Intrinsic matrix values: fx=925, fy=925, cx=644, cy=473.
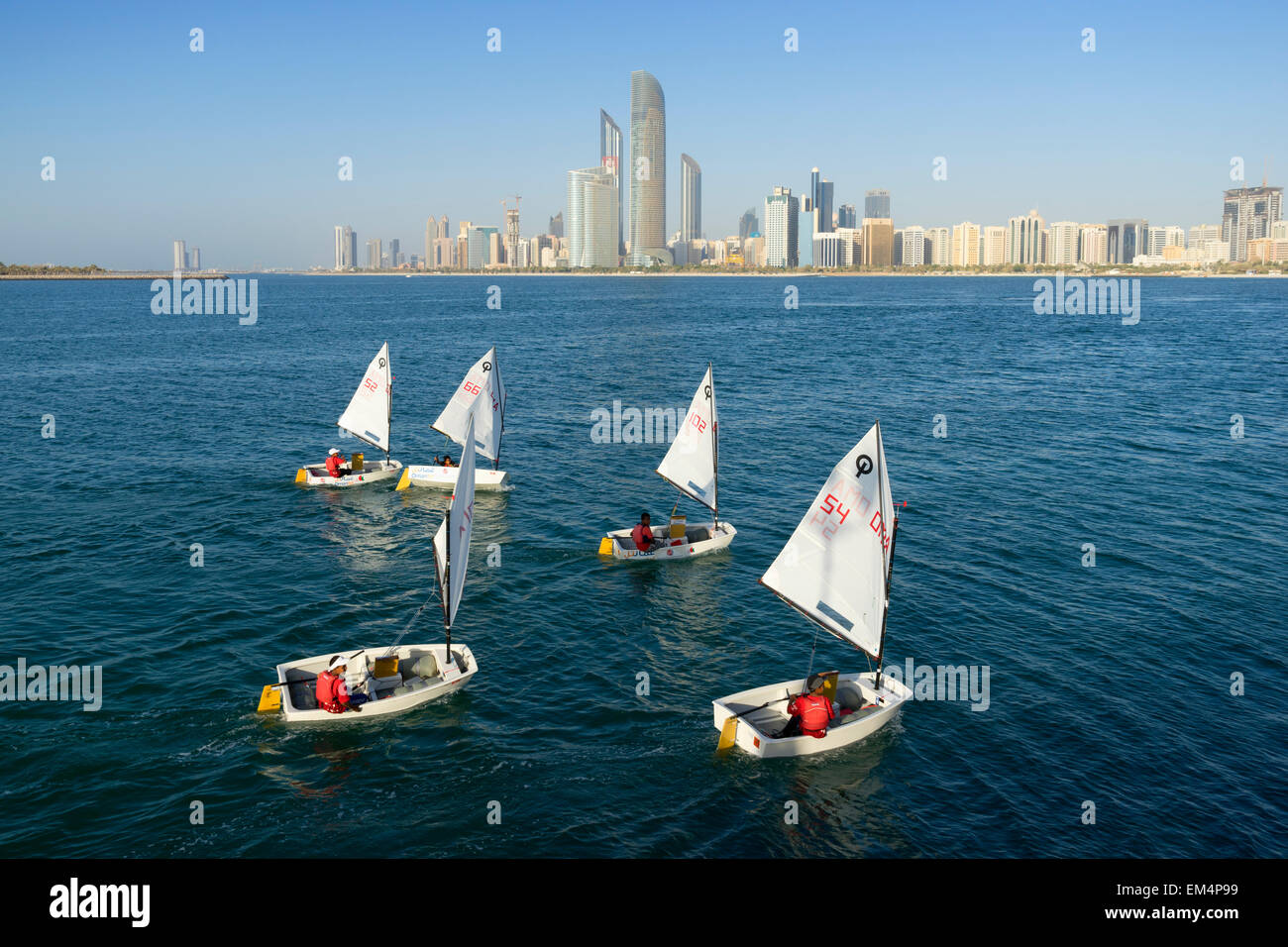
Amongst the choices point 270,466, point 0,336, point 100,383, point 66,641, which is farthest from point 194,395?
point 0,336

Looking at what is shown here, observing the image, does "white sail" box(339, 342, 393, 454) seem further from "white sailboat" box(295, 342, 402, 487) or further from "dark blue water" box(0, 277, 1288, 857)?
"dark blue water" box(0, 277, 1288, 857)

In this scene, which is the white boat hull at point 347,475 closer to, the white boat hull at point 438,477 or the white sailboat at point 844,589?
the white boat hull at point 438,477

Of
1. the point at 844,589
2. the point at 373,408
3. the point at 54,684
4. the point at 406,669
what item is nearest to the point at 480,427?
the point at 373,408

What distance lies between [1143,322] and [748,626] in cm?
16305

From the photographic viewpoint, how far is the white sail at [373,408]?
183 feet

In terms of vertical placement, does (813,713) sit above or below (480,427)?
below

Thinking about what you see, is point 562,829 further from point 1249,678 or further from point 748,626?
point 1249,678

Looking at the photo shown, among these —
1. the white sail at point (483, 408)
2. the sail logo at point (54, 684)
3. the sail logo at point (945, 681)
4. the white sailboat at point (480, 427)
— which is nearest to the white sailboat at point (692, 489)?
the white sailboat at point (480, 427)

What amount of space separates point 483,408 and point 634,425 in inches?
1006

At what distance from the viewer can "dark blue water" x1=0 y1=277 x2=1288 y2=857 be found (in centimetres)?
2358

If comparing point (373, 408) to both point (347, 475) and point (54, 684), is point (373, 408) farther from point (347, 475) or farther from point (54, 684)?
point (54, 684)

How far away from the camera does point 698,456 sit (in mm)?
44219

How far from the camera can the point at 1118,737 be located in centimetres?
2758
